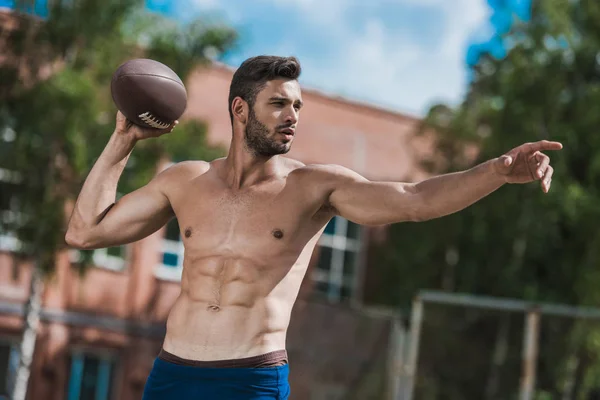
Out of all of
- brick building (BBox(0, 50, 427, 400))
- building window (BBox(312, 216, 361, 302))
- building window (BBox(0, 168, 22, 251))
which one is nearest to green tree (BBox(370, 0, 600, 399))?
brick building (BBox(0, 50, 427, 400))

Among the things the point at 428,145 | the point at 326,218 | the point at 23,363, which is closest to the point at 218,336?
the point at 326,218

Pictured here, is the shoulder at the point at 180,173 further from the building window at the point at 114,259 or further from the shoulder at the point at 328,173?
the building window at the point at 114,259

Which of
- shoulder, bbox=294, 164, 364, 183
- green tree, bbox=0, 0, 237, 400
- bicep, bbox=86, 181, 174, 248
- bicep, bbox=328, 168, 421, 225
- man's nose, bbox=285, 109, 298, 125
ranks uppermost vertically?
green tree, bbox=0, 0, 237, 400

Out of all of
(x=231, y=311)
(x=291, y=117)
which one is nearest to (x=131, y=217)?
(x=231, y=311)

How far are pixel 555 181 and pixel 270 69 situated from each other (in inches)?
586

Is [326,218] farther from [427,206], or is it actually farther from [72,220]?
[72,220]

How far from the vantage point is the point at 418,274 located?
2169 centimetres

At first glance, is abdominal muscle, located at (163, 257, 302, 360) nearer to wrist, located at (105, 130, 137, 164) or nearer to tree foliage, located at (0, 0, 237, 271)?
wrist, located at (105, 130, 137, 164)

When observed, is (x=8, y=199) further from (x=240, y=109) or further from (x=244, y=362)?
(x=244, y=362)

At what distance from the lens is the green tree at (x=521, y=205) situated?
1752 cm

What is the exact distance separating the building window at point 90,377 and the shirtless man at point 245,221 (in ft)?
53.4

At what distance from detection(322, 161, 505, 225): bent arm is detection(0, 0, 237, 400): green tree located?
10399 mm

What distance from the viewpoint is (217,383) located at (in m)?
3.76

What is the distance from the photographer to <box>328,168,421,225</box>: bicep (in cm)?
369
